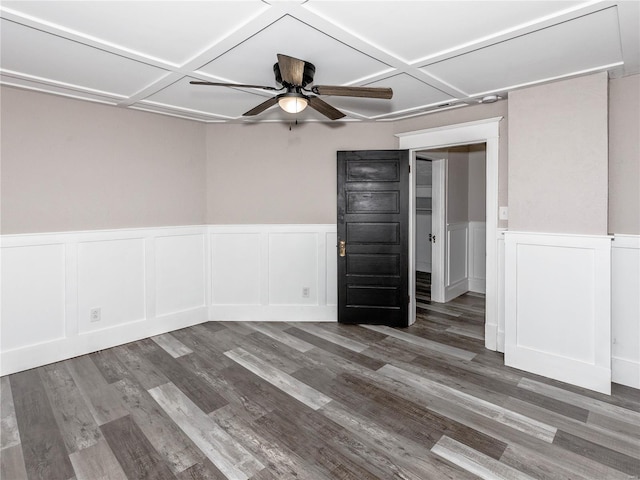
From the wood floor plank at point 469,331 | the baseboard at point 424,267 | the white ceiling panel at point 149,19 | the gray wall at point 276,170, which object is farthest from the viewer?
the baseboard at point 424,267

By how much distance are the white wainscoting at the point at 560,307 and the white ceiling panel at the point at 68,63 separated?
3464 mm

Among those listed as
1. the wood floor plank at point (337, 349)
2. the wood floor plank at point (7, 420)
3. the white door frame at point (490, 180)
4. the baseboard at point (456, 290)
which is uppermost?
the white door frame at point (490, 180)

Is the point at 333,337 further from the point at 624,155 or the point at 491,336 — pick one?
the point at 624,155

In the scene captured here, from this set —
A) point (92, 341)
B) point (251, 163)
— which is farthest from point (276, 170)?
point (92, 341)

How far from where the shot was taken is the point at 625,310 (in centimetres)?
292

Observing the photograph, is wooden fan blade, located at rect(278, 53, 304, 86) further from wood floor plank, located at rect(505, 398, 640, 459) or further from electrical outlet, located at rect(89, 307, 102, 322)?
electrical outlet, located at rect(89, 307, 102, 322)

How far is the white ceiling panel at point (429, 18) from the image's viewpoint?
1.88 metres

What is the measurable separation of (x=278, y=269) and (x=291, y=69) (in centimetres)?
277

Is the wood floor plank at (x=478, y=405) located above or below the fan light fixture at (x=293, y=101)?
below

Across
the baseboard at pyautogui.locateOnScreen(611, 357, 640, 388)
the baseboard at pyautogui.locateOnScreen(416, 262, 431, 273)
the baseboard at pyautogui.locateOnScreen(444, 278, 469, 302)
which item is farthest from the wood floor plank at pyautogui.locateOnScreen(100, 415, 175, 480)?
the baseboard at pyautogui.locateOnScreen(416, 262, 431, 273)

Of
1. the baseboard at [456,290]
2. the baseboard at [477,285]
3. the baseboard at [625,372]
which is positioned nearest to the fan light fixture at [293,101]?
the baseboard at [625,372]

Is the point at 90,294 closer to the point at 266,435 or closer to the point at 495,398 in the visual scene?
the point at 266,435

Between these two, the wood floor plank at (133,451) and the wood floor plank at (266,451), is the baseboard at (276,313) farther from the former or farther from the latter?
the wood floor plank at (133,451)

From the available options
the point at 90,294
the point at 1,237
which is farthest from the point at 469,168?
the point at 1,237
